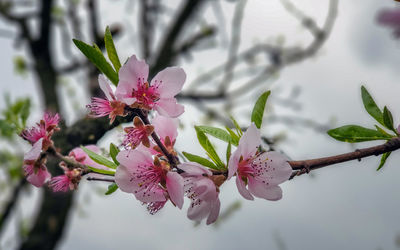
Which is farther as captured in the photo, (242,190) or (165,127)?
(165,127)

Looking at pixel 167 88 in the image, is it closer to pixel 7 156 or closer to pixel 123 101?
pixel 123 101

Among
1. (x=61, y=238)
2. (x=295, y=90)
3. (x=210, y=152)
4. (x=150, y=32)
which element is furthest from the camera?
(x=150, y=32)

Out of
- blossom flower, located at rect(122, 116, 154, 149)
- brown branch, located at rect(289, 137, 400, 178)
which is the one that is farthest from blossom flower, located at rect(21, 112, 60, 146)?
brown branch, located at rect(289, 137, 400, 178)

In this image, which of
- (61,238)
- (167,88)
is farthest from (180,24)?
(167,88)

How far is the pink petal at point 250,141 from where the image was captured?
0.61m

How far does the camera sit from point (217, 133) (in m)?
0.72

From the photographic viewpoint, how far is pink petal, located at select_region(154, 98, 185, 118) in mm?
656

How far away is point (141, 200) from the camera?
0.68 meters

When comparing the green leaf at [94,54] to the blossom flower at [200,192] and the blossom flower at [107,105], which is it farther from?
→ the blossom flower at [200,192]

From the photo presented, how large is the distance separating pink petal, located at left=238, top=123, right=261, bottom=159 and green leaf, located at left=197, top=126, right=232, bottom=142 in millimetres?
63

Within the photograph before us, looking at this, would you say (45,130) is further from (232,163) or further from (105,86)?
(232,163)

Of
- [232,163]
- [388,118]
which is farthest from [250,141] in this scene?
[388,118]

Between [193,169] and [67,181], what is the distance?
379mm

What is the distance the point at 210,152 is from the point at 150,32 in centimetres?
352
